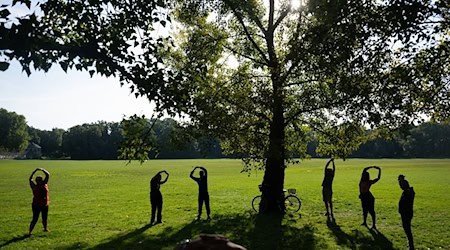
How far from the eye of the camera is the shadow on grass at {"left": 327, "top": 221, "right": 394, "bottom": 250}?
12406mm

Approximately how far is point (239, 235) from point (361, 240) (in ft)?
13.7

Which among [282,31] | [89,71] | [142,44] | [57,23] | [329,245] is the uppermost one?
[282,31]

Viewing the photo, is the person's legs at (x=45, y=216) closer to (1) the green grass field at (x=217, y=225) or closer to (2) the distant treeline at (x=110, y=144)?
(1) the green grass field at (x=217, y=225)

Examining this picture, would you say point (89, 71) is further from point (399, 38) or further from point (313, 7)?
point (399, 38)

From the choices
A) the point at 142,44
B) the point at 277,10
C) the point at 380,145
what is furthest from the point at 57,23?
the point at 380,145

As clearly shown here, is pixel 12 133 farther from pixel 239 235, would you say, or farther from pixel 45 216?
pixel 239 235

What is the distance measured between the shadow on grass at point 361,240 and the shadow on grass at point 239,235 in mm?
971

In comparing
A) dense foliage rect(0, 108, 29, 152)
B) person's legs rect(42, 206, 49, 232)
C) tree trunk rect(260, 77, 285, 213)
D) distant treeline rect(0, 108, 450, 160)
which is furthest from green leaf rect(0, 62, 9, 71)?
dense foliage rect(0, 108, 29, 152)

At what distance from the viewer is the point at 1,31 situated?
6480mm

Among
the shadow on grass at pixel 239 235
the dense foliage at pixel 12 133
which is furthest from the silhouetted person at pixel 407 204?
the dense foliage at pixel 12 133

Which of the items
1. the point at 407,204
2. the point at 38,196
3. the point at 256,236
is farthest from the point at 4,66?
the point at 407,204

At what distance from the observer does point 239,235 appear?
45.8 feet

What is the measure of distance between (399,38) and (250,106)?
375 inches

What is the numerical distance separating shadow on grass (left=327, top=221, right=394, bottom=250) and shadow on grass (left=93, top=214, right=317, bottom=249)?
97 centimetres
